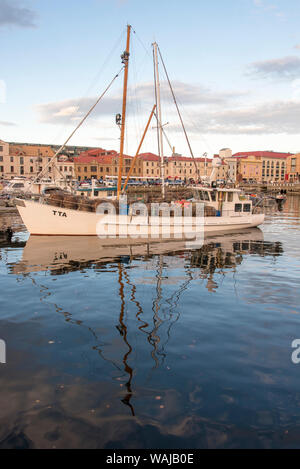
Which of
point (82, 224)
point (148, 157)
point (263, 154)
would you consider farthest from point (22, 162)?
point (263, 154)

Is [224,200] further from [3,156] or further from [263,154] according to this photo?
[263,154]

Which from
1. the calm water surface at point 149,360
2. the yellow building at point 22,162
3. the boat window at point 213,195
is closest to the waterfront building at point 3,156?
the yellow building at point 22,162

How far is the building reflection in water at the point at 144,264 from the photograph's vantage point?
8742 mm

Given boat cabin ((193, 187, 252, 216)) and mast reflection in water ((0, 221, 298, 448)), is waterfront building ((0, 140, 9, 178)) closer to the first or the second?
boat cabin ((193, 187, 252, 216))

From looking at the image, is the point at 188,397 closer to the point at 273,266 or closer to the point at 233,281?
the point at 233,281

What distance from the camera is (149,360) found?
7.77 metres

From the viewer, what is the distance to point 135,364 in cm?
757

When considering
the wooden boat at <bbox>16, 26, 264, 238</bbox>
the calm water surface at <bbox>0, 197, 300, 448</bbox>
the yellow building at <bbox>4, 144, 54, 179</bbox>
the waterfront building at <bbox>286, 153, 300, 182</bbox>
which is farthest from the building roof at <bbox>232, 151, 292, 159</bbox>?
the calm water surface at <bbox>0, 197, 300, 448</bbox>

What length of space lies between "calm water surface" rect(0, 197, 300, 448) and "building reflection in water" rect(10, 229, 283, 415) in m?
0.07

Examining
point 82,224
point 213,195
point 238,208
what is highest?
point 213,195

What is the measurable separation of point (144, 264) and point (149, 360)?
10.3 metres

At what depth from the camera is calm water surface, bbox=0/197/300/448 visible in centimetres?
563

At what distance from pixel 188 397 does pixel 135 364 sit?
5.20 ft
